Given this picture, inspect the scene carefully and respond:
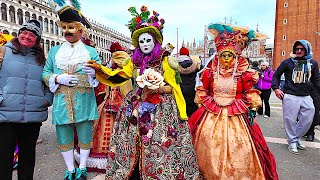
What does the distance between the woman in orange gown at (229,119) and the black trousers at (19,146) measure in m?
1.95

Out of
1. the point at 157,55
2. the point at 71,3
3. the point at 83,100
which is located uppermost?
the point at 71,3

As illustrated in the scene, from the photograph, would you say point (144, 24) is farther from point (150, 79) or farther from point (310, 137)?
point (310, 137)

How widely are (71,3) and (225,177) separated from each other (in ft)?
9.30

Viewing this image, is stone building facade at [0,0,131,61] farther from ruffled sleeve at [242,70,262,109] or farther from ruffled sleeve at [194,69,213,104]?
ruffled sleeve at [242,70,262,109]

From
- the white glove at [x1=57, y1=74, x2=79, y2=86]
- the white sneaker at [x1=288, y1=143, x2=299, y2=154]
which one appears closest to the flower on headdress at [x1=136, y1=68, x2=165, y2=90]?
the white glove at [x1=57, y1=74, x2=79, y2=86]

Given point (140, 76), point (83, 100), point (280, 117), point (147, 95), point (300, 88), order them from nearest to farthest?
1. point (140, 76)
2. point (147, 95)
3. point (83, 100)
4. point (300, 88)
5. point (280, 117)

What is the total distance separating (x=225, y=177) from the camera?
278 cm

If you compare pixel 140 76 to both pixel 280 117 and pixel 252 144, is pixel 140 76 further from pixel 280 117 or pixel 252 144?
pixel 280 117

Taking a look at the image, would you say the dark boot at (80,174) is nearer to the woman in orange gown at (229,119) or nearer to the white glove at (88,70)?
Result: the white glove at (88,70)

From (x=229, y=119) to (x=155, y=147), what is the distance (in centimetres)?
101

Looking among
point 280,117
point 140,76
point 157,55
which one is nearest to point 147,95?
point 140,76

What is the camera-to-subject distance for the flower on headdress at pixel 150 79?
2.55m

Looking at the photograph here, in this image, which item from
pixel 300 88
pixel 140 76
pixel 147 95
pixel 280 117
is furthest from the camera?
pixel 280 117

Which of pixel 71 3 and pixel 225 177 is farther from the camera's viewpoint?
pixel 71 3
